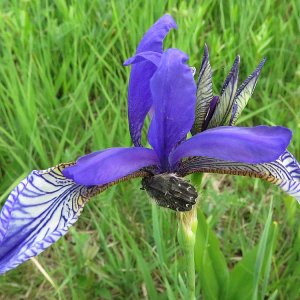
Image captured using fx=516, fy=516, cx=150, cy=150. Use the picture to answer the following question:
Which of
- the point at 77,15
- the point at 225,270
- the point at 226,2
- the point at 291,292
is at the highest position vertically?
the point at 77,15

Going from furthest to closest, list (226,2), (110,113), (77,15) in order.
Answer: (226,2)
(77,15)
(110,113)

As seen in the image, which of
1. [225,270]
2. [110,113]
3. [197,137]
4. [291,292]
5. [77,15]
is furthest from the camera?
[77,15]

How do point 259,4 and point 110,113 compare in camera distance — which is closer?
point 110,113

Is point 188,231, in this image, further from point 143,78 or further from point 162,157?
point 143,78

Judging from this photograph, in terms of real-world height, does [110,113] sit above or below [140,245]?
above

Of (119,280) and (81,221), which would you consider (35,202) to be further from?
(81,221)

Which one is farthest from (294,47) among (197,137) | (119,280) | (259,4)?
(197,137)

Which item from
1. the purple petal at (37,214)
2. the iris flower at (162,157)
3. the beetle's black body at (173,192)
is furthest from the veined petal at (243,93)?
the purple petal at (37,214)
